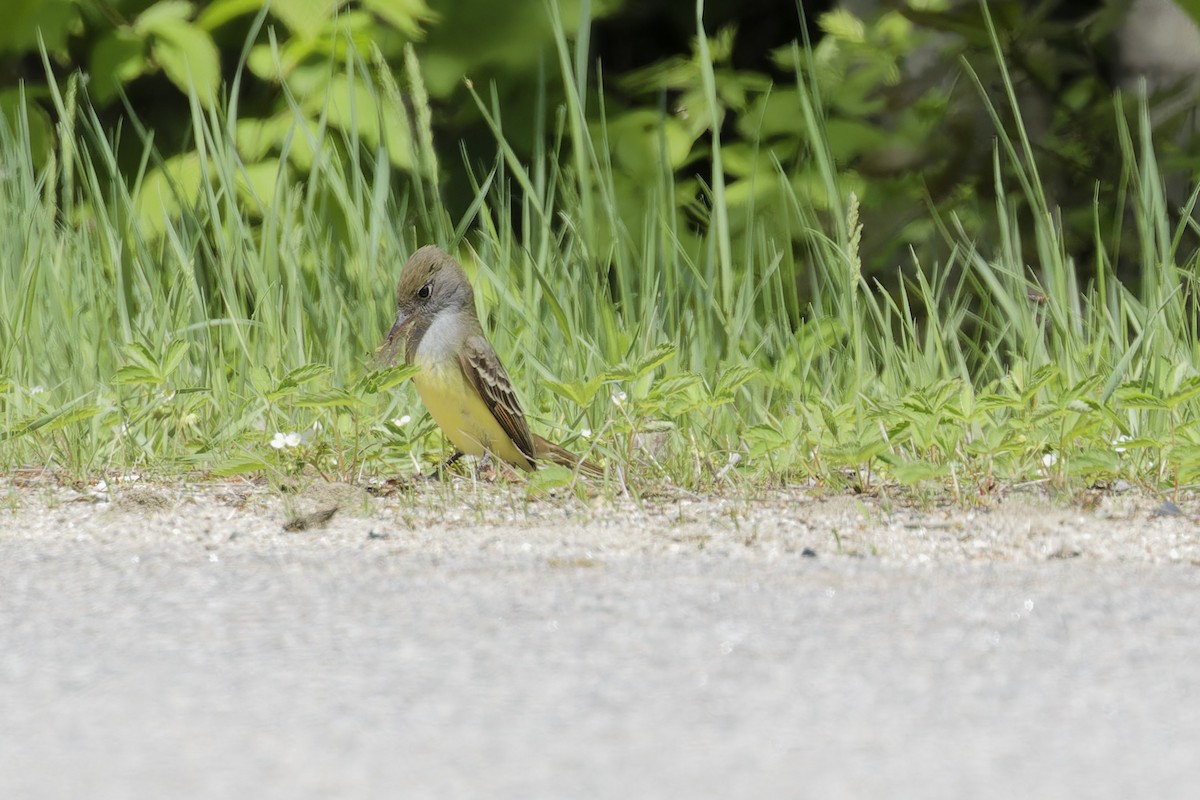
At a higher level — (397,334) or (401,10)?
(401,10)

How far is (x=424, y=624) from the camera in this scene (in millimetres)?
2742

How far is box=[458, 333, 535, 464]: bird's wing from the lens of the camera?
14.2 feet

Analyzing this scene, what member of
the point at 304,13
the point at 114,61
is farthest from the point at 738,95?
the point at 114,61

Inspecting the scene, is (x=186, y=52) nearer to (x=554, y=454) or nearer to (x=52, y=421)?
(x=52, y=421)

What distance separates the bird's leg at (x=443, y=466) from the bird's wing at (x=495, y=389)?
0.62ft

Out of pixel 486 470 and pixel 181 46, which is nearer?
pixel 486 470

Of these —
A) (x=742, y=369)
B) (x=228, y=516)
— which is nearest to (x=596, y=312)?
(x=742, y=369)

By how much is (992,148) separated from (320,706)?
4.60m

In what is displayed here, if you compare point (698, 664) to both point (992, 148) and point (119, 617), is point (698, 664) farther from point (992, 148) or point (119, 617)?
point (992, 148)

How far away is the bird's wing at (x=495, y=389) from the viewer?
4328 mm

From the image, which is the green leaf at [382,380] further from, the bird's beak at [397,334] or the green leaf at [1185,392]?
the green leaf at [1185,392]

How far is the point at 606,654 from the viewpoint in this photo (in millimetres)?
2559

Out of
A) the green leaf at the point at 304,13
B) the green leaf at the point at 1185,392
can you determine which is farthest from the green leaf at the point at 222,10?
the green leaf at the point at 1185,392

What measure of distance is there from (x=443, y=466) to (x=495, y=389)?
10.3 inches
